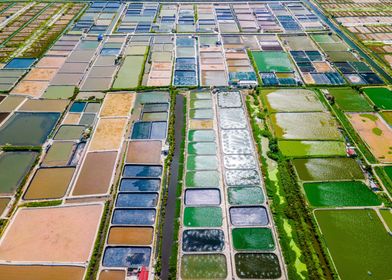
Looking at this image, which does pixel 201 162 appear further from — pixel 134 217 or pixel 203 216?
pixel 134 217

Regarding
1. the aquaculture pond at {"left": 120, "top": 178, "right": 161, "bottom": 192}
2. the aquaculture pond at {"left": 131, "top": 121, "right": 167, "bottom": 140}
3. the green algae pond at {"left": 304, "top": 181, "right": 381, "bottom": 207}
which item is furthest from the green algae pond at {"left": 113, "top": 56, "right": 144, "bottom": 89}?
the green algae pond at {"left": 304, "top": 181, "right": 381, "bottom": 207}

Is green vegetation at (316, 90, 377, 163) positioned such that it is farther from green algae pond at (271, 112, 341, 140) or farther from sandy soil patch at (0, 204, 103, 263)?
sandy soil patch at (0, 204, 103, 263)

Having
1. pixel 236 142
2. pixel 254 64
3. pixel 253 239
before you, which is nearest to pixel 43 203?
pixel 253 239

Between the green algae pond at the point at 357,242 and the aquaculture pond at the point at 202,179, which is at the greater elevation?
the aquaculture pond at the point at 202,179

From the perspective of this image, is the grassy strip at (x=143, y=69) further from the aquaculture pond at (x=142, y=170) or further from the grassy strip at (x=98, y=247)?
the grassy strip at (x=98, y=247)

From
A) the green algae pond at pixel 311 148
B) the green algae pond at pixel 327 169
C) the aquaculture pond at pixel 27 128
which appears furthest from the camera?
the aquaculture pond at pixel 27 128

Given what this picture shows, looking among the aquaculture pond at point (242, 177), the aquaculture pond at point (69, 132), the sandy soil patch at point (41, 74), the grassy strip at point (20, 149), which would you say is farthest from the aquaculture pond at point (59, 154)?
the aquaculture pond at point (242, 177)
